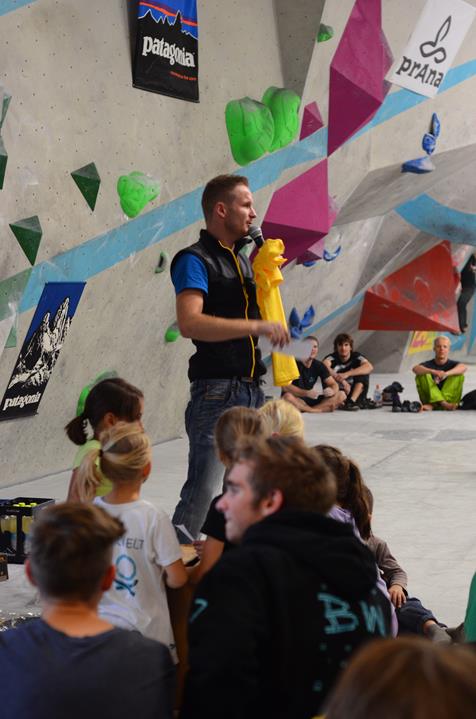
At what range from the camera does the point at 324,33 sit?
24.1 feet

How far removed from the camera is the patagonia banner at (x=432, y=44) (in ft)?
27.6

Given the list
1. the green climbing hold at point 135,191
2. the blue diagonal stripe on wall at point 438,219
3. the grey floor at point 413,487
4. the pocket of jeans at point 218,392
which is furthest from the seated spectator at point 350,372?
the pocket of jeans at point 218,392

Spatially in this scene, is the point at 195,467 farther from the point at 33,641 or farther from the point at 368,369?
the point at 368,369

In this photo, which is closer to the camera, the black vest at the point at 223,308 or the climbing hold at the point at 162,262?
the black vest at the point at 223,308

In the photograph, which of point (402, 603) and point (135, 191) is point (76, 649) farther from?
point (135, 191)

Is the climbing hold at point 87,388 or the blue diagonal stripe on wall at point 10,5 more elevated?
the blue diagonal stripe on wall at point 10,5

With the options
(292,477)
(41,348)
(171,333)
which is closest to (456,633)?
(292,477)

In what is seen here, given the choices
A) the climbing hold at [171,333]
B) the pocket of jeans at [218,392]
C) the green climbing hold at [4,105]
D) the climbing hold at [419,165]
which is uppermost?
the climbing hold at [419,165]

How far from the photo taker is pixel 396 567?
3.84 m

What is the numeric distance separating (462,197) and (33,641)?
10.4 metres

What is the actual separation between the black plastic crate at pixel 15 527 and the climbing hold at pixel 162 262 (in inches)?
104

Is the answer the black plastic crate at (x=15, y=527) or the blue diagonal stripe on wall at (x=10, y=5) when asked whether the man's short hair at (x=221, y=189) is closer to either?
the black plastic crate at (x=15, y=527)

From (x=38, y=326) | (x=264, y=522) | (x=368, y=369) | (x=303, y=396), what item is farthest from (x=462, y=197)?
(x=264, y=522)

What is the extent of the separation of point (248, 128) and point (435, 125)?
301 cm
